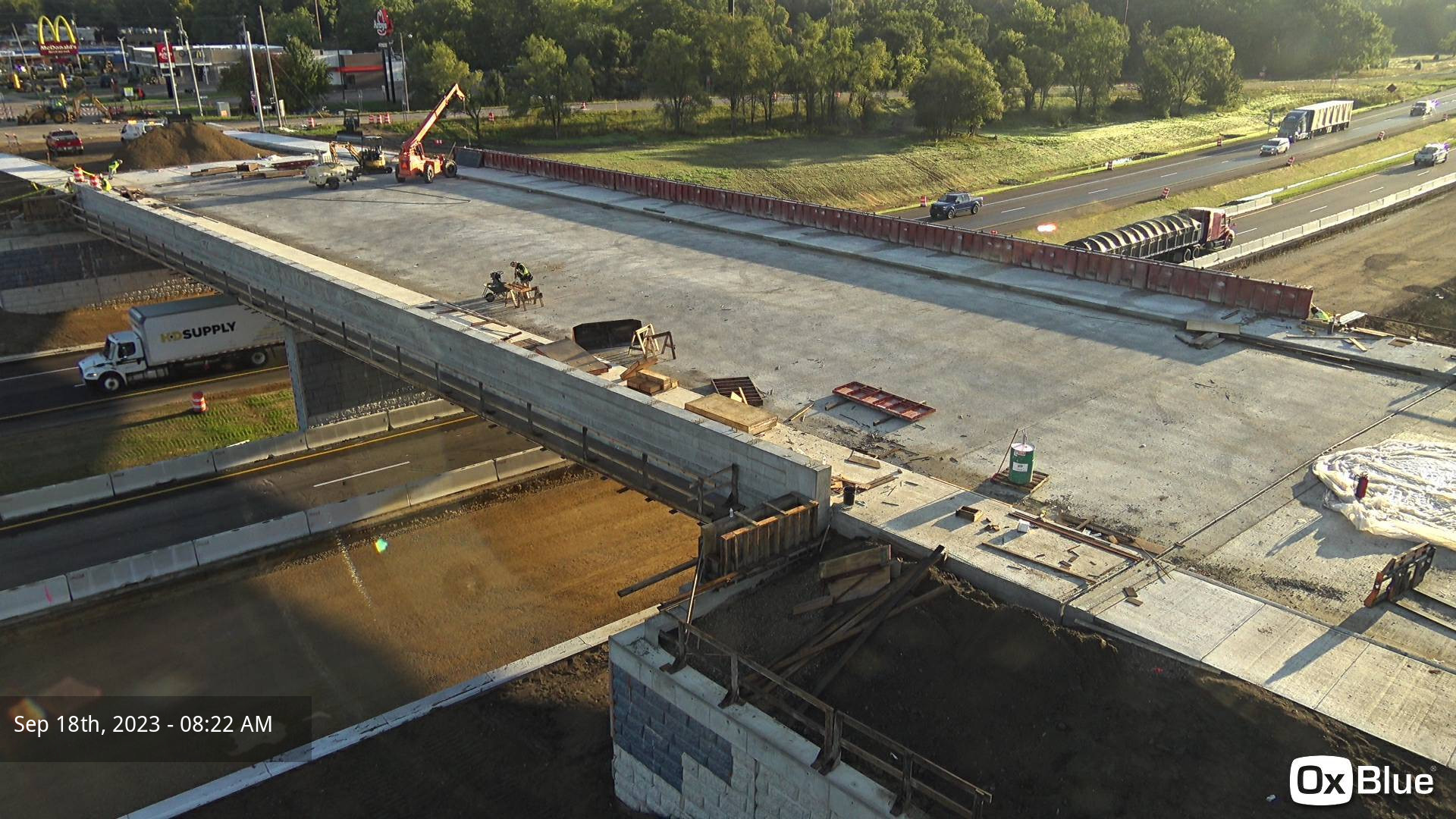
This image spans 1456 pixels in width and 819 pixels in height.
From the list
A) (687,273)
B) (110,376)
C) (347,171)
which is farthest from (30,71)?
(687,273)

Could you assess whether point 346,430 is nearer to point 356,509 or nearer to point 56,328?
point 356,509

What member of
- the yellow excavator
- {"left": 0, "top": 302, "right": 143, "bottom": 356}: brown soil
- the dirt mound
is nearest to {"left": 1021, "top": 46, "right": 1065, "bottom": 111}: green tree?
the yellow excavator

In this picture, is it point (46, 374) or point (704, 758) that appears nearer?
point (704, 758)

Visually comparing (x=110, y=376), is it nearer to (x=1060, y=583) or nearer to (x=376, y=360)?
(x=376, y=360)

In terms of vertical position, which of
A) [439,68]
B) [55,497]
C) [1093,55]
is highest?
[1093,55]

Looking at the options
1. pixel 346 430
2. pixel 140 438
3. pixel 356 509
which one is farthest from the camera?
pixel 140 438

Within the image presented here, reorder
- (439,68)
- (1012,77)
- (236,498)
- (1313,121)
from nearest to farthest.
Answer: (236,498) → (439,68) → (1313,121) → (1012,77)

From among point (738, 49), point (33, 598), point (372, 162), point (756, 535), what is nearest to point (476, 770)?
point (756, 535)
